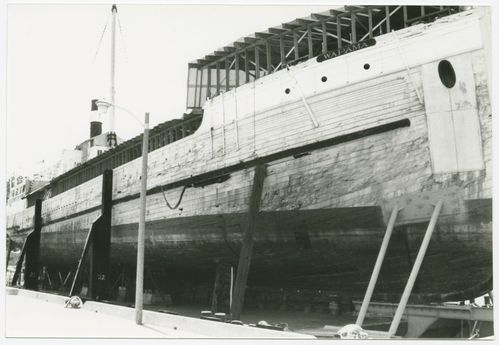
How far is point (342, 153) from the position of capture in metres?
10.4

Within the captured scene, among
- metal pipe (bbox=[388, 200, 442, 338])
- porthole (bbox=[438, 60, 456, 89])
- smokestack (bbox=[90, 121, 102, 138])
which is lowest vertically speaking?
metal pipe (bbox=[388, 200, 442, 338])

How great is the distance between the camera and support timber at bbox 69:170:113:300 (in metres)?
15.2

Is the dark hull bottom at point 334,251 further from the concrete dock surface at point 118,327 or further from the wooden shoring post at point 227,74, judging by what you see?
the wooden shoring post at point 227,74

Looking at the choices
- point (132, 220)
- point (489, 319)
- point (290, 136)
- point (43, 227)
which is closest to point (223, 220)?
point (290, 136)

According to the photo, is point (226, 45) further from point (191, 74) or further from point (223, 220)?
point (223, 220)

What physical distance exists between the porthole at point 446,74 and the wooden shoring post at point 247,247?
4.07m

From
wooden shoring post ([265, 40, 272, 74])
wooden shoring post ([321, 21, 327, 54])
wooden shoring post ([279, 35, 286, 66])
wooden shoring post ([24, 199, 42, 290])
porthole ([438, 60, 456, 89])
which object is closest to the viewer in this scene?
porthole ([438, 60, 456, 89])

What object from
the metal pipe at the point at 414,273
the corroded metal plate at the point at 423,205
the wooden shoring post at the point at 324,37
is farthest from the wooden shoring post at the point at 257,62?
the metal pipe at the point at 414,273

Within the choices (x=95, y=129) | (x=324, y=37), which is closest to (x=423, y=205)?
(x=324, y=37)

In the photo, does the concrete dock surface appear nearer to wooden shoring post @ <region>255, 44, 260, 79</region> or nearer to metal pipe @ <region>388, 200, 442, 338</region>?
metal pipe @ <region>388, 200, 442, 338</region>

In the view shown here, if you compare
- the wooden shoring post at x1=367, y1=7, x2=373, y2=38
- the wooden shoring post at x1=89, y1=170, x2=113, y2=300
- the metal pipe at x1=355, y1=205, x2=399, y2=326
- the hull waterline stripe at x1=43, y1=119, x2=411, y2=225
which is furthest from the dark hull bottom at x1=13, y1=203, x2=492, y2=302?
the wooden shoring post at x1=367, y1=7, x2=373, y2=38

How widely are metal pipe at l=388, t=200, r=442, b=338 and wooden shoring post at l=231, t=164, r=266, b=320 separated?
312cm

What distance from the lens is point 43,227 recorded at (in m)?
24.8

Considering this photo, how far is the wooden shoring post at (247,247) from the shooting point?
10.4m
